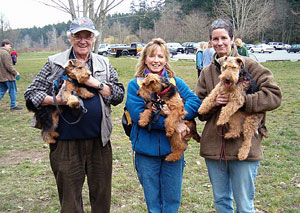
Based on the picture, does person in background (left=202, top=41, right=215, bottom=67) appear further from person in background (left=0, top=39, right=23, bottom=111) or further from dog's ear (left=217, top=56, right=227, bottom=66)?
person in background (left=0, top=39, right=23, bottom=111)

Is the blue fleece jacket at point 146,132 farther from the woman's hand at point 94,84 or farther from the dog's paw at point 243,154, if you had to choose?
the dog's paw at point 243,154

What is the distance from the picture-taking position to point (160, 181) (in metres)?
3.07

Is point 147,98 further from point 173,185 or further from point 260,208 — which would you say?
point 260,208

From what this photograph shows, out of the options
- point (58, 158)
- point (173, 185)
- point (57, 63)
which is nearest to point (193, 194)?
point (173, 185)

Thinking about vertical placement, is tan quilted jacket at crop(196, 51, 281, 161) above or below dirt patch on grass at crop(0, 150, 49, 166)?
above

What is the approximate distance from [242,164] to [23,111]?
9.78 metres

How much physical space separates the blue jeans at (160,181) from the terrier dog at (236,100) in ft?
2.31

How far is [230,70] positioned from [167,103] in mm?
770

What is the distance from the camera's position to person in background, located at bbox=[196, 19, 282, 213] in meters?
2.69

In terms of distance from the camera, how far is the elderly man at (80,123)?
2.94 m

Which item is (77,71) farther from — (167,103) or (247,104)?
(247,104)

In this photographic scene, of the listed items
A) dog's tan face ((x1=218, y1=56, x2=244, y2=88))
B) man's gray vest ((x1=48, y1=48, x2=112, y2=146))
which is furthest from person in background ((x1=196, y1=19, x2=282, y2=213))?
man's gray vest ((x1=48, y1=48, x2=112, y2=146))

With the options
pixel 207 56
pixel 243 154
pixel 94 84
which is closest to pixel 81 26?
pixel 94 84

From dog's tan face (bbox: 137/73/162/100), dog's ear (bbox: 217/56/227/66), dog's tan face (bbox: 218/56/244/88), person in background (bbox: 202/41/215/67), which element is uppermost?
person in background (bbox: 202/41/215/67)
